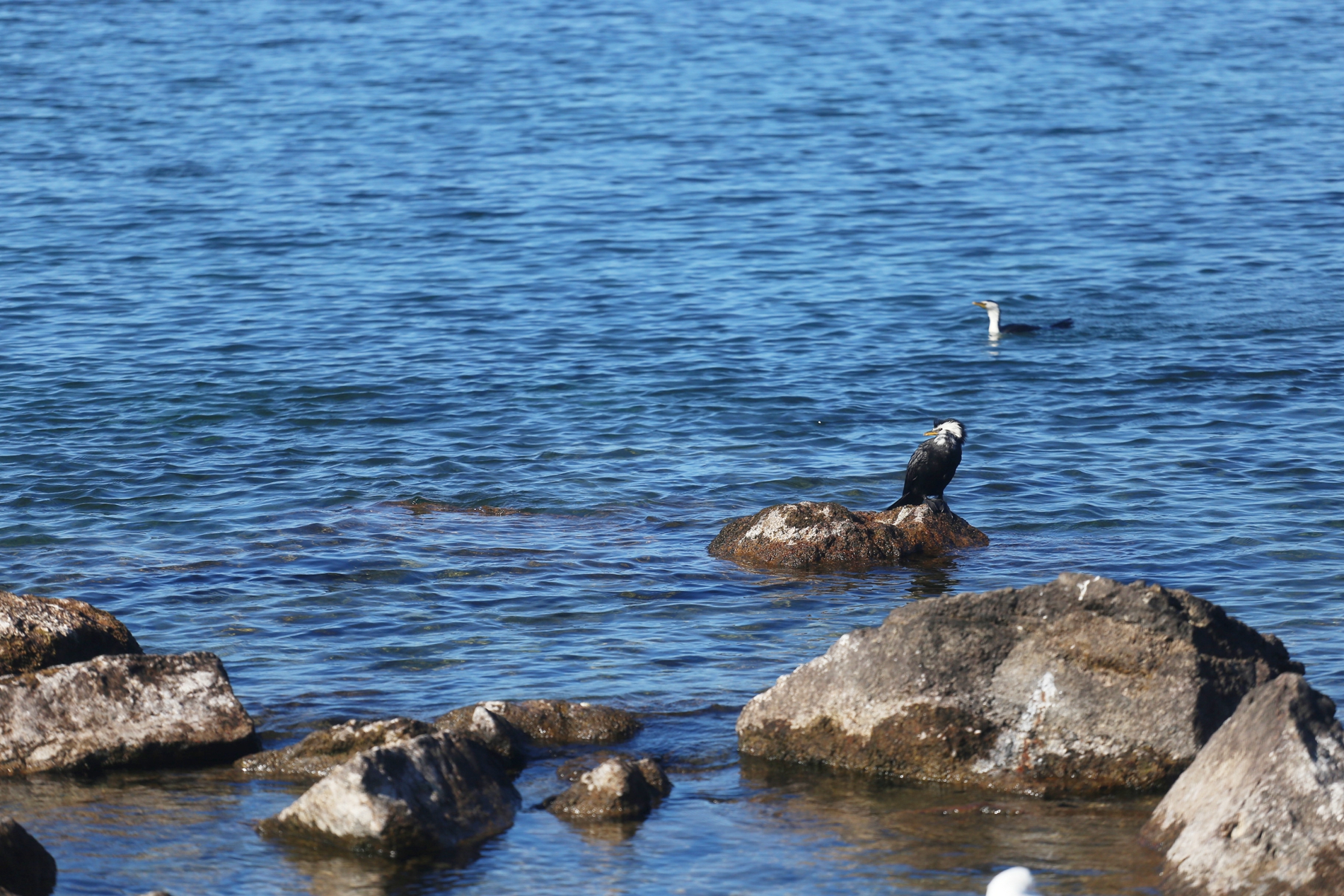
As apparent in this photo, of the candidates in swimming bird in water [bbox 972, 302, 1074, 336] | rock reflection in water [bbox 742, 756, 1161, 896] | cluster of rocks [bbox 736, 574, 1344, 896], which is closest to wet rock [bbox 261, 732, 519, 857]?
rock reflection in water [bbox 742, 756, 1161, 896]

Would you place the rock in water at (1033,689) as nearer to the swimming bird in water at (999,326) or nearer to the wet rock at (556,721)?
the wet rock at (556,721)

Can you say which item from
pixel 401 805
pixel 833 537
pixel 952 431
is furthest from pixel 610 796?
pixel 952 431

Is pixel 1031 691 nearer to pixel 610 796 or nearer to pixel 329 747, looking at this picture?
pixel 610 796

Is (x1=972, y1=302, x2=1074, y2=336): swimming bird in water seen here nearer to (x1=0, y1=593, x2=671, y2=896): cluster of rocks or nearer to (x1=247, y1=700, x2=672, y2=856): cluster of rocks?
(x1=0, y1=593, x2=671, y2=896): cluster of rocks

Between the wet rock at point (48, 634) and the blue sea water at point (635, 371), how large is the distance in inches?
41.6

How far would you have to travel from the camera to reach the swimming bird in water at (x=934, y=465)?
13.7 m

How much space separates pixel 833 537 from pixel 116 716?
6.13 metres

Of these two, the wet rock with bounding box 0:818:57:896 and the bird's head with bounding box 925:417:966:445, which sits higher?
the wet rock with bounding box 0:818:57:896

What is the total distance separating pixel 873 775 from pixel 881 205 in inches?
845

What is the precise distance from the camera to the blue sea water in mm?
8570

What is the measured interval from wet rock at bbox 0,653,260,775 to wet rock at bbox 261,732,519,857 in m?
1.16

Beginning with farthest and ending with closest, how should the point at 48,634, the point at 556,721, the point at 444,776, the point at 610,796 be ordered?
the point at 48,634 < the point at 556,721 < the point at 610,796 < the point at 444,776

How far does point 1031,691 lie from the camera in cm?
848

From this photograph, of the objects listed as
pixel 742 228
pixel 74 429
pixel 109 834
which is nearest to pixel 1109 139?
pixel 742 228
